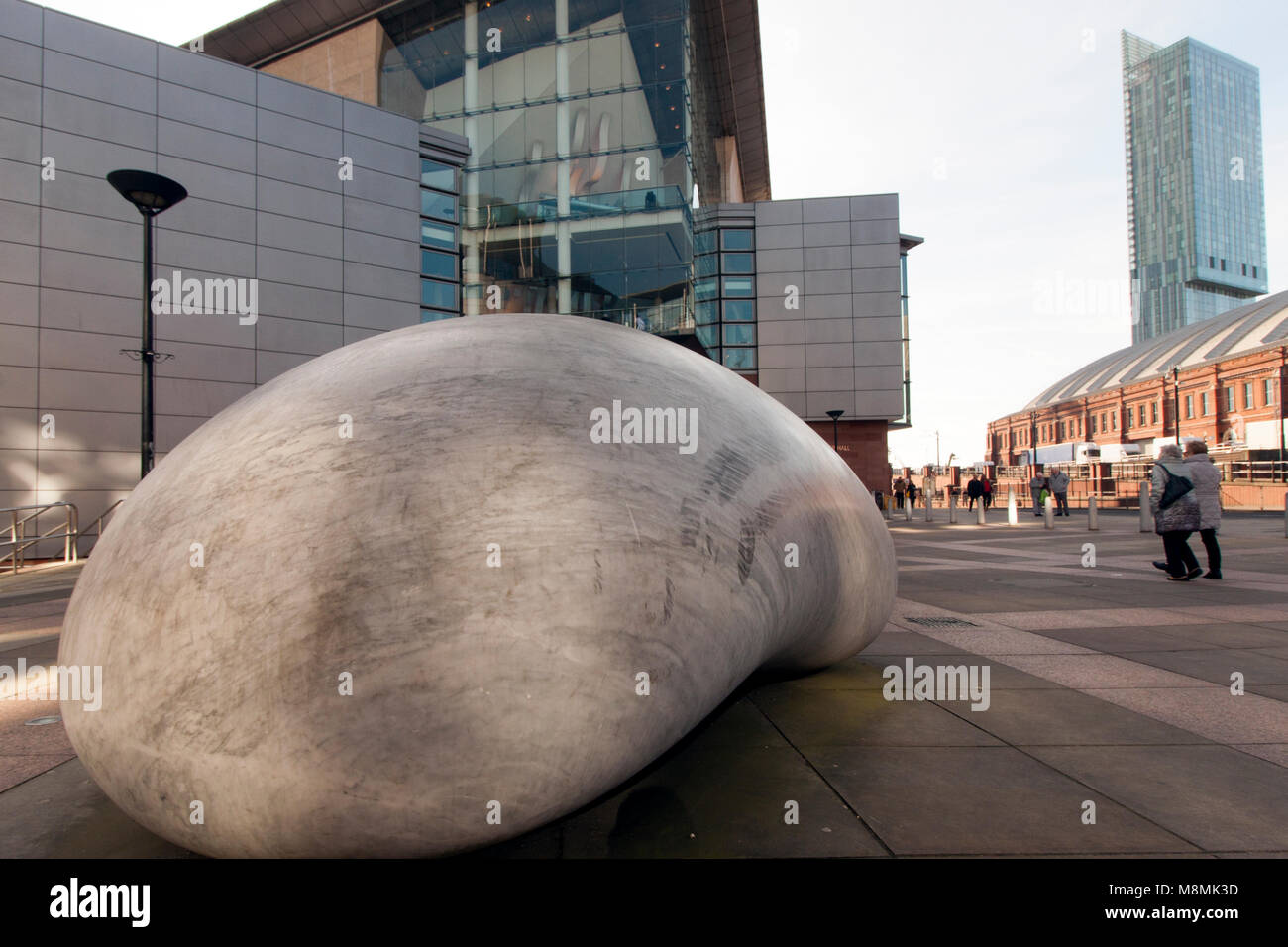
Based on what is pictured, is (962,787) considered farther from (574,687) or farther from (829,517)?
(574,687)

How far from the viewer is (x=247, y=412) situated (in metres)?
2.26

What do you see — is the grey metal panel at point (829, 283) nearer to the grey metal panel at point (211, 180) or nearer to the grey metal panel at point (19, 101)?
the grey metal panel at point (211, 180)

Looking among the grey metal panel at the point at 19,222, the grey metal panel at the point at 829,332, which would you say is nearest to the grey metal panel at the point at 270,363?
the grey metal panel at the point at 19,222

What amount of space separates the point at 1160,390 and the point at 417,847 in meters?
75.7

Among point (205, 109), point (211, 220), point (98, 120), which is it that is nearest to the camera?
point (98, 120)

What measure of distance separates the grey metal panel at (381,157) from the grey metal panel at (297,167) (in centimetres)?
92

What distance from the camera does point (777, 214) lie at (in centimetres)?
3628

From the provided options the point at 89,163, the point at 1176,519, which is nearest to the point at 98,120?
the point at 89,163

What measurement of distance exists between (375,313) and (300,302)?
2.50 m

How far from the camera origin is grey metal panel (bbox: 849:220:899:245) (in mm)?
35781

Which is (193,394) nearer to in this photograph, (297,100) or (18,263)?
(18,263)

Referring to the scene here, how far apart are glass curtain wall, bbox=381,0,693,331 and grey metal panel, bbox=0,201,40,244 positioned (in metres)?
14.5

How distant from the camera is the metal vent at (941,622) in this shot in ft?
20.1

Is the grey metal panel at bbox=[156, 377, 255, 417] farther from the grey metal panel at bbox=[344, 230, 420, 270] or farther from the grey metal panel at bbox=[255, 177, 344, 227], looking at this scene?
the grey metal panel at bbox=[255, 177, 344, 227]
